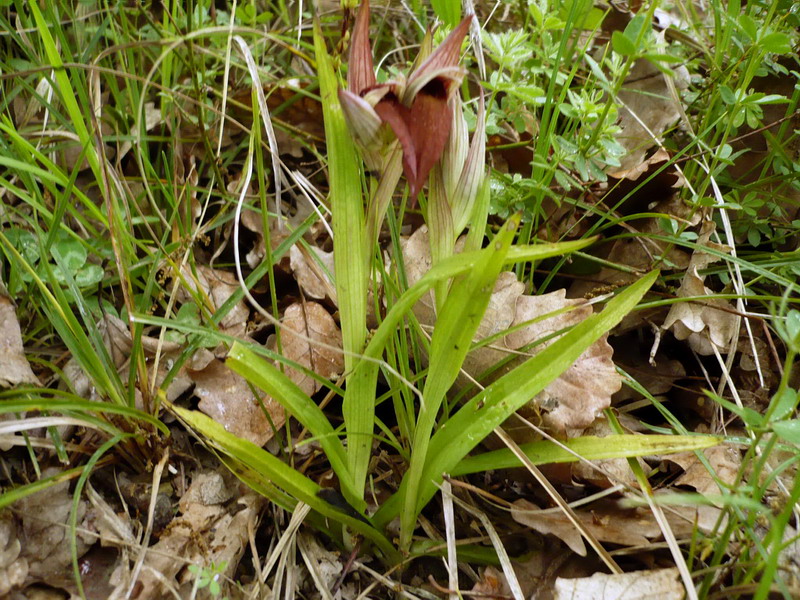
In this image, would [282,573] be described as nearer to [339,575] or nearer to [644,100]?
[339,575]

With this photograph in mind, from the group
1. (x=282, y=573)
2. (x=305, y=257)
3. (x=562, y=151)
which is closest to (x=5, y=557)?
(x=282, y=573)

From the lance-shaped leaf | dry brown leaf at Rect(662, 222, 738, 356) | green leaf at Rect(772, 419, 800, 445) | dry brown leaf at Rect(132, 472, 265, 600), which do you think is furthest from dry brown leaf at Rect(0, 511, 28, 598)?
dry brown leaf at Rect(662, 222, 738, 356)

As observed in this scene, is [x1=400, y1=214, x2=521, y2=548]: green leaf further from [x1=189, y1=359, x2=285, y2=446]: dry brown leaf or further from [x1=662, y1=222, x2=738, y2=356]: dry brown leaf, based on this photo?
[x1=662, y1=222, x2=738, y2=356]: dry brown leaf

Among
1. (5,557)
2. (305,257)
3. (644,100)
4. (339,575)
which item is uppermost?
(644,100)

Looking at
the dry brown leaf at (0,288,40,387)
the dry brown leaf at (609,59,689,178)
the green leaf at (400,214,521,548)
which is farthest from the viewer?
the dry brown leaf at (609,59,689,178)

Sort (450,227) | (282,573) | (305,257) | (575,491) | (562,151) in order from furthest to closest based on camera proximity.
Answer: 1. (305,257)
2. (562,151)
3. (575,491)
4. (282,573)
5. (450,227)

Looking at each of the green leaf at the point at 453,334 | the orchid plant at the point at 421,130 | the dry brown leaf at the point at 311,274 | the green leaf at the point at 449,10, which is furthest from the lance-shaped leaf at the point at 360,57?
the dry brown leaf at the point at 311,274

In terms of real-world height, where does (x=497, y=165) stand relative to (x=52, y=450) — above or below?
above
